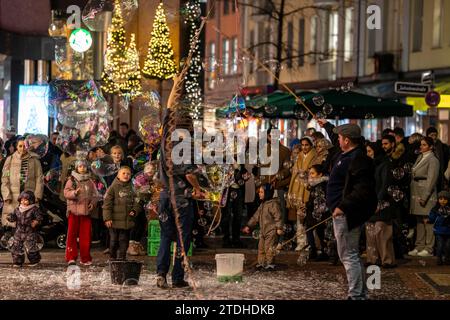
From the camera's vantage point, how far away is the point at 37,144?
18.8m

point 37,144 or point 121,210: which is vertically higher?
point 37,144

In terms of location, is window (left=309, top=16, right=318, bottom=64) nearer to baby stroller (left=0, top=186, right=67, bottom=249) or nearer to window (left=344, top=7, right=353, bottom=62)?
window (left=344, top=7, right=353, bottom=62)

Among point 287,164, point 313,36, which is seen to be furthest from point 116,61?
point 313,36

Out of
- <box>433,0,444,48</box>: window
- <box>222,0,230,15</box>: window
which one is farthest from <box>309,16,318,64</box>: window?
<box>222,0,230,15</box>: window

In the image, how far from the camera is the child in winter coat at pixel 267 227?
54.2ft

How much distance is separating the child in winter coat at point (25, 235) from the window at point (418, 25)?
24387 mm

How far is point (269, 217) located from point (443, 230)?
286cm

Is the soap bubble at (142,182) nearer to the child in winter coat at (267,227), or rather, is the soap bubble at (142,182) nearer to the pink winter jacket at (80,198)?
the pink winter jacket at (80,198)

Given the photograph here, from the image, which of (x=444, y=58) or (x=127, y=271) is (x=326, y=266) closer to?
(x=127, y=271)

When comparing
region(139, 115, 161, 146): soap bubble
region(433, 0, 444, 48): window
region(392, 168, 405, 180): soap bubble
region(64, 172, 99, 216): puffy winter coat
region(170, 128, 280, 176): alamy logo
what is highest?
region(433, 0, 444, 48): window

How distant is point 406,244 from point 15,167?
6295 millimetres

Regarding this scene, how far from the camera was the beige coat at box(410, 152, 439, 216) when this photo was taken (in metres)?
19.1

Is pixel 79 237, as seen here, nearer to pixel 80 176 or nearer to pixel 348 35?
pixel 80 176
